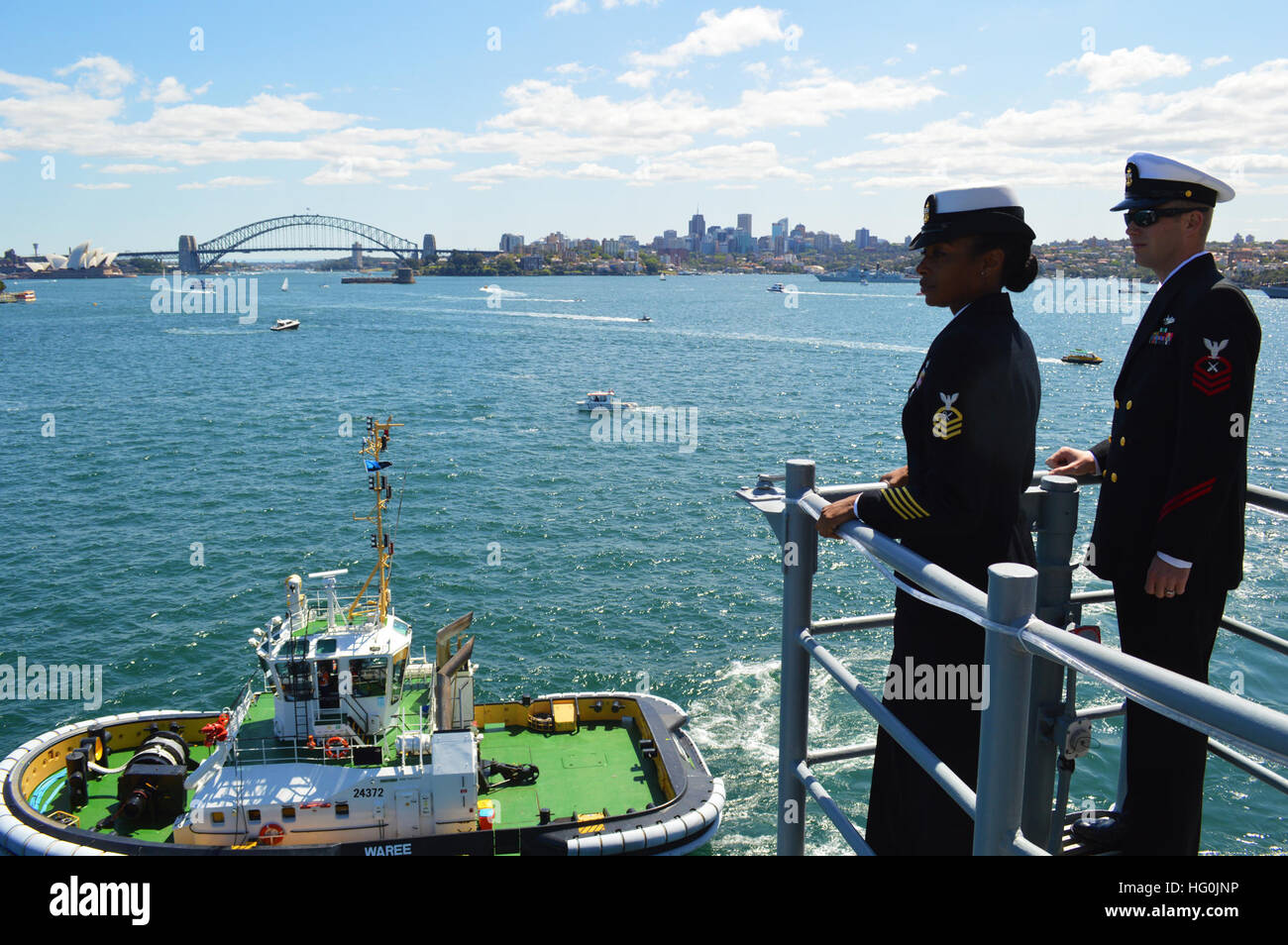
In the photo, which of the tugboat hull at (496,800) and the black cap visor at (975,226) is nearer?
the black cap visor at (975,226)

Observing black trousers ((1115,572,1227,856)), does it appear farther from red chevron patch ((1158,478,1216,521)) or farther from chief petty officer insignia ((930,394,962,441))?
chief petty officer insignia ((930,394,962,441))

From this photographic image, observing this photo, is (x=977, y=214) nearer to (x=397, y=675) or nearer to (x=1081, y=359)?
(x=397, y=675)

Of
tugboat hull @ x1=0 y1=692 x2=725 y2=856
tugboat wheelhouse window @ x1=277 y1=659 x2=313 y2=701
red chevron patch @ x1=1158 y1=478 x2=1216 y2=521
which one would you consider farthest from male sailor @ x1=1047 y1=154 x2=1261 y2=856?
tugboat wheelhouse window @ x1=277 y1=659 x2=313 y2=701

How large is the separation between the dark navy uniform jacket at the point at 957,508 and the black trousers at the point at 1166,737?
0.75 metres

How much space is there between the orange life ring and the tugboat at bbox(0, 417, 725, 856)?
3 centimetres

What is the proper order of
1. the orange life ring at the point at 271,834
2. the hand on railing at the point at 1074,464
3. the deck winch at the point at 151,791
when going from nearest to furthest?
the hand on railing at the point at 1074,464, the orange life ring at the point at 271,834, the deck winch at the point at 151,791

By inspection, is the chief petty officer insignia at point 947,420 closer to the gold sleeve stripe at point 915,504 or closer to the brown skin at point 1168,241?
the gold sleeve stripe at point 915,504

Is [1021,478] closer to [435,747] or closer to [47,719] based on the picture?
[435,747]

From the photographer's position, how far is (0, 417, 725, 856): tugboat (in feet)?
63.0

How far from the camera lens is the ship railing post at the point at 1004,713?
251 centimetres

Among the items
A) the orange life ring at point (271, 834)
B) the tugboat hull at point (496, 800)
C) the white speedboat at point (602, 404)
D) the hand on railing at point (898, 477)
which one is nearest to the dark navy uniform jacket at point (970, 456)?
the hand on railing at point (898, 477)

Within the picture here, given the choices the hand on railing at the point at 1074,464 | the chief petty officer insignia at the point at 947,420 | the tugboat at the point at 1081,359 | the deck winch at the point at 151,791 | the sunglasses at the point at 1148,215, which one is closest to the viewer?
the chief petty officer insignia at the point at 947,420

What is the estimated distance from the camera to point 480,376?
95438 mm

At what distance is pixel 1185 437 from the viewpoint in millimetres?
4039
